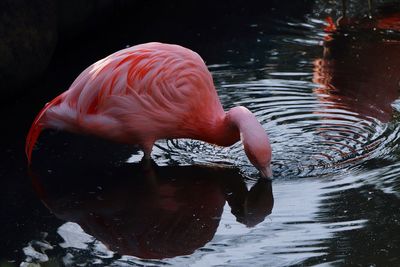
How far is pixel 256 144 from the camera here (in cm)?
388

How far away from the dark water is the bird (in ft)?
0.62

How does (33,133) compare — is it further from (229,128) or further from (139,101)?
(229,128)

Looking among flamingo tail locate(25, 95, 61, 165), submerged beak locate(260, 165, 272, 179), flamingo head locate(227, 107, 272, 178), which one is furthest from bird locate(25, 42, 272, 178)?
submerged beak locate(260, 165, 272, 179)

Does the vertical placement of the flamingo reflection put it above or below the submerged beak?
below

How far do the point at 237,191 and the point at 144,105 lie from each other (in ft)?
2.11

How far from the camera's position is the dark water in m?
3.40

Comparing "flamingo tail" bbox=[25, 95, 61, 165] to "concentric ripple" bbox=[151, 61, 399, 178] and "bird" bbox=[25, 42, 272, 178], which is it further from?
"concentric ripple" bbox=[151, 61, 399, 178]

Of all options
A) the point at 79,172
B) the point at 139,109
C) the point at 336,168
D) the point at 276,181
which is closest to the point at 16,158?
the point at 79,172

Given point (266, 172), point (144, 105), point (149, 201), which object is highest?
point (144, 105)

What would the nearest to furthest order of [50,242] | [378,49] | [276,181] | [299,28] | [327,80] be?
[50,242] → [276,181] → [327,80] → [378,49] → [299,28]

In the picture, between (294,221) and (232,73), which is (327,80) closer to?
(232,73)

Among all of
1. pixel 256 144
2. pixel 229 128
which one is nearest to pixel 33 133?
pixel 229 128

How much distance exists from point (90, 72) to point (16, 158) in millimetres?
641

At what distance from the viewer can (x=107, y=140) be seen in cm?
432
